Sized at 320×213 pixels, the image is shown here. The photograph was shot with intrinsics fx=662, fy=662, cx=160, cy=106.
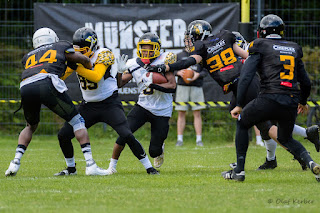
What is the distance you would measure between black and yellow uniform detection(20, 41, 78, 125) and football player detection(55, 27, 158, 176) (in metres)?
0.30

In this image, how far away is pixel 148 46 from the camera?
785 cm

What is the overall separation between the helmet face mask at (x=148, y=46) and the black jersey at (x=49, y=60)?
99 cm

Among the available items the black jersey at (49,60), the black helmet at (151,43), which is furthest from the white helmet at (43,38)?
the black helmet at (151,43)

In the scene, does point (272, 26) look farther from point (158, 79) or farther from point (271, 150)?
point (271, 150)

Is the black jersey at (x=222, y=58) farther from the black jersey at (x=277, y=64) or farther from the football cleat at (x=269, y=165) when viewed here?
the black jersey at (x=277, y=64)

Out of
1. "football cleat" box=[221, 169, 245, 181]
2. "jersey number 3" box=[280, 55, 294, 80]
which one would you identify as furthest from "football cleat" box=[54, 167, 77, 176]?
"jersey number 3" box=[280, 55, 294, 80]

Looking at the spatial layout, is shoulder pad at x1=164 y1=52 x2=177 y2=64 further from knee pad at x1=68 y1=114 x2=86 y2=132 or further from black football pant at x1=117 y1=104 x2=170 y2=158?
knee pad at x1=68 y1=114 x2=86 y2=132

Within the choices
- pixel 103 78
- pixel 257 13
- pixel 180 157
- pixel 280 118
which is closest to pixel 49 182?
pixel 103 78

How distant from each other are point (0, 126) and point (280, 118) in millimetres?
8394

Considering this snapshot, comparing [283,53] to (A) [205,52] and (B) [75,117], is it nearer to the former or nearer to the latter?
(A) [205,52]

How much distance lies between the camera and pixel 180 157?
995cm

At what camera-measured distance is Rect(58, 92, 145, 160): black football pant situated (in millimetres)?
7484

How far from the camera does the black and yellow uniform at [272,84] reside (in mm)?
6461

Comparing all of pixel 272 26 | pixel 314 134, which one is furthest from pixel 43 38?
pixel 314 134
